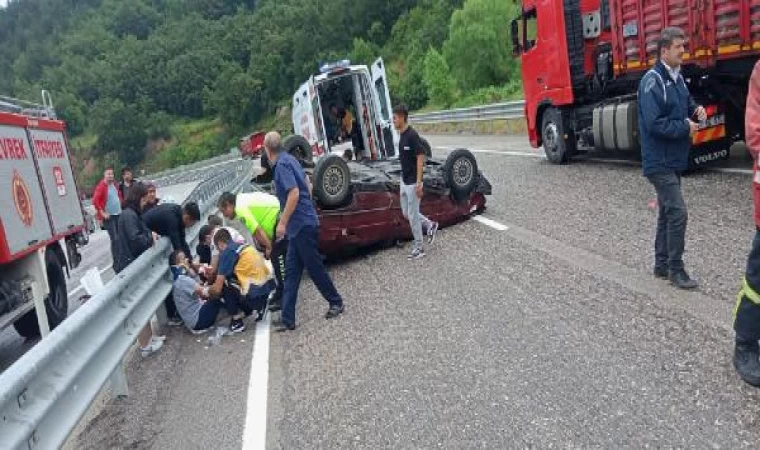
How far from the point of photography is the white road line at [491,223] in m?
8.35

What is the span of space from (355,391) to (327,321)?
180 cm

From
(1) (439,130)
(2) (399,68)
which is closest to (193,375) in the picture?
(1) (439,130)

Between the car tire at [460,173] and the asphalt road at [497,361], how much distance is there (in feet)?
4.39

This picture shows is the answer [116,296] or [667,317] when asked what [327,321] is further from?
[667,317]

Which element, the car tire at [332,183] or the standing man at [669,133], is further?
the car tire at [332,183]

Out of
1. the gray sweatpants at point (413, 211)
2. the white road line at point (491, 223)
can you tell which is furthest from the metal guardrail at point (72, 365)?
the white road line at point (491, 223)

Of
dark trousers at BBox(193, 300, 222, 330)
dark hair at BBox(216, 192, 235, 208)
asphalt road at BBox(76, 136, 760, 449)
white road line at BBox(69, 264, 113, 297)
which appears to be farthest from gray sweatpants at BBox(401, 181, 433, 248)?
white road line at BBox(69, 264, 113, 297)

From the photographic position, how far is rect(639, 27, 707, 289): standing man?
17.1 feet

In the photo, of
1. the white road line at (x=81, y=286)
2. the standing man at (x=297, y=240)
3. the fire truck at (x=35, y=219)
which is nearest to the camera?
the standing man at (x=297, y=240)

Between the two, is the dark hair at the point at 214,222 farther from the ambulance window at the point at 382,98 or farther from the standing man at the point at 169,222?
the ambulance window at the point at 382,98

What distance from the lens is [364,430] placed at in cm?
387

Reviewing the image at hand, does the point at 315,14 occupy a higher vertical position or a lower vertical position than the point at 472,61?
higher

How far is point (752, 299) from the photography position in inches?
144

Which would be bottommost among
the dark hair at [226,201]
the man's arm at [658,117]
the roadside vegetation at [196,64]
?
the dark hair at [226,201]
